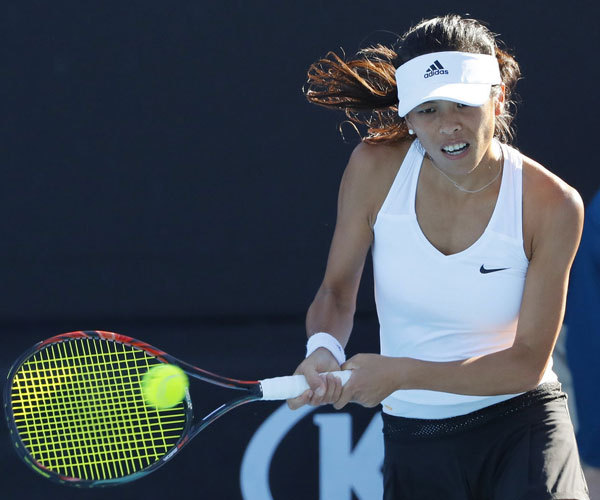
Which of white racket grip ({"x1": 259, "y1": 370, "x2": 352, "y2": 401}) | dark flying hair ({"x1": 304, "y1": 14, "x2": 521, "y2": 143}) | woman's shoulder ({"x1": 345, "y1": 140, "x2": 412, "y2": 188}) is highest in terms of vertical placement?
dark flying hair ({"x1": 304, "y1": 14, "x2": 521, "y2": 143})

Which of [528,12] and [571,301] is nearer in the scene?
[571,301]

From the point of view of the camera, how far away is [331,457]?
2975 mm

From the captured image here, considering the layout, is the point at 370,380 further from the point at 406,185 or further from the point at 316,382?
the point at 406,185

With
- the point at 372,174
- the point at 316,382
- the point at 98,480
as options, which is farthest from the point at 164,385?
the point at 372,174

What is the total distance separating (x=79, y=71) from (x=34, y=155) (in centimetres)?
26

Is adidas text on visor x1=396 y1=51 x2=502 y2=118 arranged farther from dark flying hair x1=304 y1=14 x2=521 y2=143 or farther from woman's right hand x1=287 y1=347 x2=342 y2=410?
woman's right hand x1=287 y1=347 x2=342 y2=410

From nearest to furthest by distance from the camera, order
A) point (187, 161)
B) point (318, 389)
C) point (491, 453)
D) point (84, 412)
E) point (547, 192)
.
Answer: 1. point (318, 389)
2. point (547, 192)
3. point (491, 453)
4. point (84, 412)
5. point (187, 161)

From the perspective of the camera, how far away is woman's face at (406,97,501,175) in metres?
2.00

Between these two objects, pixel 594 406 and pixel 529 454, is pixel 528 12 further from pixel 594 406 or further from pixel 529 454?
pixel 529 454

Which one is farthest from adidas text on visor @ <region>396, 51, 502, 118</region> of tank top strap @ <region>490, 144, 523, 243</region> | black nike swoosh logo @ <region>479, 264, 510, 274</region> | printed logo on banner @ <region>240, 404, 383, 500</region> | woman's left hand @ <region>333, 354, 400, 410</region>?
printed logo on banner @ <region>240, 404, 383, 500</region>

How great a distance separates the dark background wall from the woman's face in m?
0.97

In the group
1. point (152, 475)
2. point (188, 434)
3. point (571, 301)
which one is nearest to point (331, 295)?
point (188, 434)

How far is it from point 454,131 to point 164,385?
2.66ft

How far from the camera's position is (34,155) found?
289 centimetres
